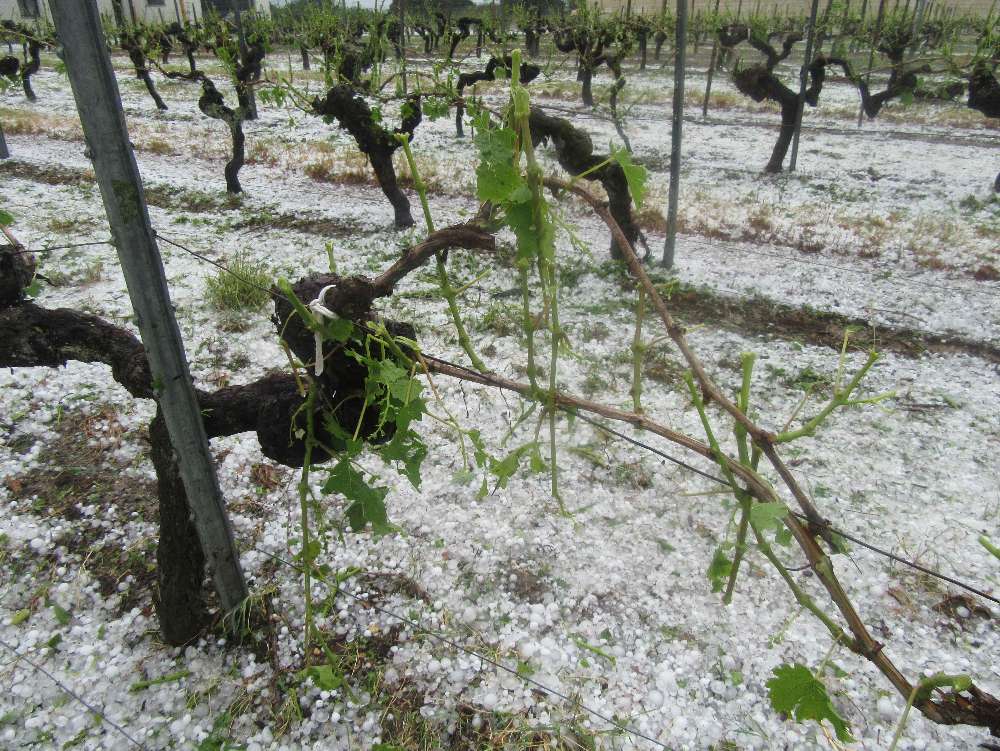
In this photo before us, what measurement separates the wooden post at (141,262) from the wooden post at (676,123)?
12.7ft

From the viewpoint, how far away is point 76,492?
2770mm

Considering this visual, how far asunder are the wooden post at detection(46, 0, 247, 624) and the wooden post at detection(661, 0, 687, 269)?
3.87 m

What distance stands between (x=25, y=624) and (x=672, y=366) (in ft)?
10.5

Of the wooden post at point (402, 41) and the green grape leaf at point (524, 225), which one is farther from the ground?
the wooden post at point (402, 41)

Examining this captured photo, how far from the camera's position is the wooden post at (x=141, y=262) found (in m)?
1.27

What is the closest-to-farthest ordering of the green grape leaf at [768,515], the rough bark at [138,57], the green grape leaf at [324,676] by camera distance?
the green grape leaf at [768,515], the green grape leaf at [324,676], the rough bark at [138,57]

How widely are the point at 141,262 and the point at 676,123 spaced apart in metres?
4.29

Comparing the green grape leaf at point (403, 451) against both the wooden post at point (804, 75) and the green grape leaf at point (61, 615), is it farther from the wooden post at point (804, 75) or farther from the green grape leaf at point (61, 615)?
the wooden post at point (804, 75)

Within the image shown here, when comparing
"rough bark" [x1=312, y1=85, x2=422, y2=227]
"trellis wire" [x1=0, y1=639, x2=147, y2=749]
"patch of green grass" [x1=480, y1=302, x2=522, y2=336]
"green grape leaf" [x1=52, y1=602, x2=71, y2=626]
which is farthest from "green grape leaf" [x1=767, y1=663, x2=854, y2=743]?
"rough bark" [x1=312, y1=85, x2=422, y2=227]

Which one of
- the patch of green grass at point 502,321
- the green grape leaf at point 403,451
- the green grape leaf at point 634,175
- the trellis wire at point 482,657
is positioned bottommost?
the trellis wire at point 482,657

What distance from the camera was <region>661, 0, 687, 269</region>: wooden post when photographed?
4375mm

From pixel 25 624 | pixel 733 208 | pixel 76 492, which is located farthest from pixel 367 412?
pixel 733 208

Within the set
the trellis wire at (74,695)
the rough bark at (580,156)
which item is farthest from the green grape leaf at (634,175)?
the rough bark at (580,156)

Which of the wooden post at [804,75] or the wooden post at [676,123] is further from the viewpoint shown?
the wooden post at [804,75]
